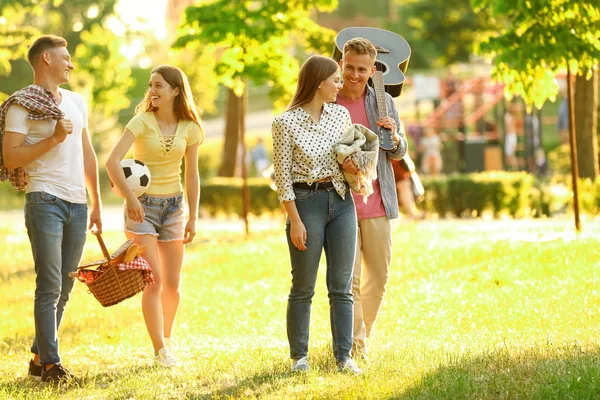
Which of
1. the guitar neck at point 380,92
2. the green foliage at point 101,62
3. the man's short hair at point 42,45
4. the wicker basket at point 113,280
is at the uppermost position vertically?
the green foliage at point 101,62

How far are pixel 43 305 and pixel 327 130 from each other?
204 cm

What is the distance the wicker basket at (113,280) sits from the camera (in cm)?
680

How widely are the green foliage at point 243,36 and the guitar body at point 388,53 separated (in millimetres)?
9349

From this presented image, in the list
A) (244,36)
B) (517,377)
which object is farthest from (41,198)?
(244,36)

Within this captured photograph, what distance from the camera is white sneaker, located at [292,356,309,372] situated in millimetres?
6575

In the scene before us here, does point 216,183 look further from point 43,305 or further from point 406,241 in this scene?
point 43,305

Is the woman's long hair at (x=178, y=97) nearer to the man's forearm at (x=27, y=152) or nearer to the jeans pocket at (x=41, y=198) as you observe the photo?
the man's forearm at (x=27, y=152)

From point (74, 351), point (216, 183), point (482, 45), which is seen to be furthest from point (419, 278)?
point (216, 183)

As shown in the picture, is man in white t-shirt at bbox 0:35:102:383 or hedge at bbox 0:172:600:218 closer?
man in white t-shirt at bbox 0:35:102:383

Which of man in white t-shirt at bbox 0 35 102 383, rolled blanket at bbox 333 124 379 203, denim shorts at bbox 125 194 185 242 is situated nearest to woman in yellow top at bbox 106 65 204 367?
denim shorts at bbox 125 194 185 242

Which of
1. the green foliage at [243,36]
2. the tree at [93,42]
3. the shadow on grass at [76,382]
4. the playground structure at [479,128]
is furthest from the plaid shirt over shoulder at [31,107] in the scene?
the playground structure at [479,128]

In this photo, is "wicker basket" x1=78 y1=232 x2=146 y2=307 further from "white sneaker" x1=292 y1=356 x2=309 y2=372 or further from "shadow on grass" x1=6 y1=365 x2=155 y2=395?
"white sneaker" x1=292 y1=356 x2=309 y2=372

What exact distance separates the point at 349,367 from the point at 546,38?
741 centimetres

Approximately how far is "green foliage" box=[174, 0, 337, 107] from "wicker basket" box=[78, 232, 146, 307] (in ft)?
33.2
